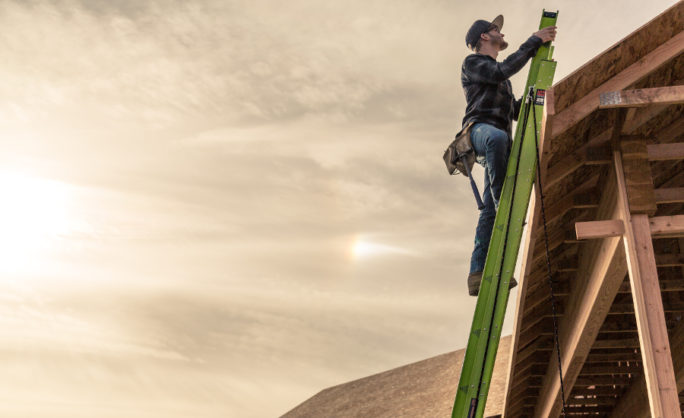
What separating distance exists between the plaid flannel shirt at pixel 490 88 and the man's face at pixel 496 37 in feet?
0.77

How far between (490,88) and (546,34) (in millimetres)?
663

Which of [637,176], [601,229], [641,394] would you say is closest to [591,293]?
[601,229]

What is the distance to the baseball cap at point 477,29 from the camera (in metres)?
6.80

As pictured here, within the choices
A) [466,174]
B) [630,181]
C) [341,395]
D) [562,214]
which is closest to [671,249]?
[562,214]

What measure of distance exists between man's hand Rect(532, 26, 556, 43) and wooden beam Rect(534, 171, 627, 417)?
4.55ft

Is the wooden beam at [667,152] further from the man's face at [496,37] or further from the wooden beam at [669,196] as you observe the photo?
the man's face at [496,37]

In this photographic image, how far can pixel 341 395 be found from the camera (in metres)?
21.5

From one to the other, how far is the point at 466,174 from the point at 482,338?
1856mm

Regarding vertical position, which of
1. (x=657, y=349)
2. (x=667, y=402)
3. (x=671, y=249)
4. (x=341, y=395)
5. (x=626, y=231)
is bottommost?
(x=667, y=402)

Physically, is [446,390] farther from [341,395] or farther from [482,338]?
[482,338]

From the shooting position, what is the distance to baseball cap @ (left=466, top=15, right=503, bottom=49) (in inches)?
268

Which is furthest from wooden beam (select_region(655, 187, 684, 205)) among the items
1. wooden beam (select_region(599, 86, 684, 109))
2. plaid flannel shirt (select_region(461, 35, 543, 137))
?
plaid flannel shirt (select_region(461, 35, 543, 137))

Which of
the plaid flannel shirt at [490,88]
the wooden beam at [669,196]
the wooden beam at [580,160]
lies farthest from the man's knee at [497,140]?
the wooden beam at [669,196]

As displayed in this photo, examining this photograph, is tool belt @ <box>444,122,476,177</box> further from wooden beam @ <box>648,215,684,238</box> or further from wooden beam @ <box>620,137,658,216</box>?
wooden beam @ <box>648,215,684,238</box>
